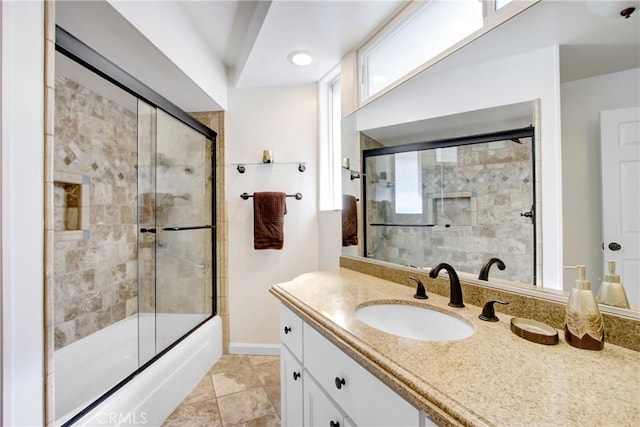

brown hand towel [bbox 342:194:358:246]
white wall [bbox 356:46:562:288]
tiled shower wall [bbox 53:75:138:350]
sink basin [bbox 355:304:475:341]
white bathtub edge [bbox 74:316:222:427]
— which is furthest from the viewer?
tiled shower wall [bbox 53:75:138:350]

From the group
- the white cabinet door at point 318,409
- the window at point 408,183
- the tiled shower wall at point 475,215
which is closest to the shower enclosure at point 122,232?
the white cabinet door at point 318,409

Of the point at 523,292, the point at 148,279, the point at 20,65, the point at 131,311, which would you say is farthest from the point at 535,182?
the point at 131,311

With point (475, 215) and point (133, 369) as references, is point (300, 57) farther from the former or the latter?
point (133, 369)

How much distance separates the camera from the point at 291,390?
1253 mm

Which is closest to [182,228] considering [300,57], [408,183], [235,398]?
[235,398]

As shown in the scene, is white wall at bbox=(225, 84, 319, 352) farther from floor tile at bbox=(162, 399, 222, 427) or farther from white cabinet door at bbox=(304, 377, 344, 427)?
white cabinet door at bbox=(304, 377, 344, 427)

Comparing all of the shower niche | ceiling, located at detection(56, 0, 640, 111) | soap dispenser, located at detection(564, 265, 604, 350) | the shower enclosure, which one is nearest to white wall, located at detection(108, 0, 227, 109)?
ceiling, located at detection(56, 0, 640, 111)

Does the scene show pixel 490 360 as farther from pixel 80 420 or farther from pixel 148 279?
pixel 148 279

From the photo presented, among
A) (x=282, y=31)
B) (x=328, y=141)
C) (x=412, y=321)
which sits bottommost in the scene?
(x=412, y=321)

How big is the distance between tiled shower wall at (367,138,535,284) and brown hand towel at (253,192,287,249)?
105cm

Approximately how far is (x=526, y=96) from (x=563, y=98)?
110 millimetres

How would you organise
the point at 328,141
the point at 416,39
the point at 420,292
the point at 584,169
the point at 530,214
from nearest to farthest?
1. the point at 584,169
2. the point at 530,214
3. the point at 420,292
4. the point at 416,39
5. the point at 328,141

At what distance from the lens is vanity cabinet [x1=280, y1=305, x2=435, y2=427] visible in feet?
2.18

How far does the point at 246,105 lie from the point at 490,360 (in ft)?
7.95
